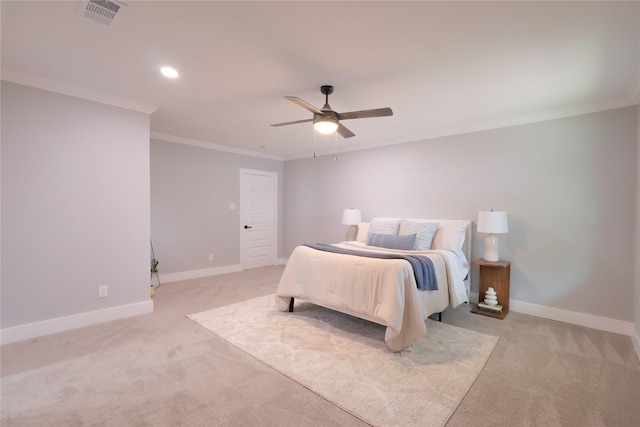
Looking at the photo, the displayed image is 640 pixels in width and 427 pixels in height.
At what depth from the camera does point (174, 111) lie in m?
3.67

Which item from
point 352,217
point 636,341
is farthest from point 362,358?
point 352,217

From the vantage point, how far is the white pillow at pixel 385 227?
4.46 meters

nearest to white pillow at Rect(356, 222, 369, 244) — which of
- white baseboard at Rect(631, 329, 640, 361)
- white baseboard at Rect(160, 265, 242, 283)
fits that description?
white baseboard at Rect(160, 265, 242, 283)

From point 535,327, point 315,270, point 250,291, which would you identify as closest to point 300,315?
point 315,270

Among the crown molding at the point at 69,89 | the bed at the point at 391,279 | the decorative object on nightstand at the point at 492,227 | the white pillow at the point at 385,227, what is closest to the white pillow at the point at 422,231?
the bed at the point at 391,279

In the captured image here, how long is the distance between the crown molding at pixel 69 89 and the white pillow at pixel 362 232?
11.3 ft

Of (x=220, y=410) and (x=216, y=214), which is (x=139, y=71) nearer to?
(x=220, y=410)

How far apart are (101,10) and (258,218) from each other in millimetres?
4716

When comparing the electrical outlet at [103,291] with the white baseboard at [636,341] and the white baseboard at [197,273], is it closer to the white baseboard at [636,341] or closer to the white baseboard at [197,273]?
the white baseboard at [197,273]

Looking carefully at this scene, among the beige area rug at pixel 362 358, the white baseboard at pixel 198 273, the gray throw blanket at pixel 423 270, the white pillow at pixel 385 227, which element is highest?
the white pillow at pixel 385 227

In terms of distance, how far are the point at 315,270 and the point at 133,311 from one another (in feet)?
7.31

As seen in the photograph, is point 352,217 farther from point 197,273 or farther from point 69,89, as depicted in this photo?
point 69,89

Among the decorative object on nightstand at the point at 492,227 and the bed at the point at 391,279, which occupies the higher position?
the decorative object on nightstand at the point at 492,227

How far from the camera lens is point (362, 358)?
2494mm
